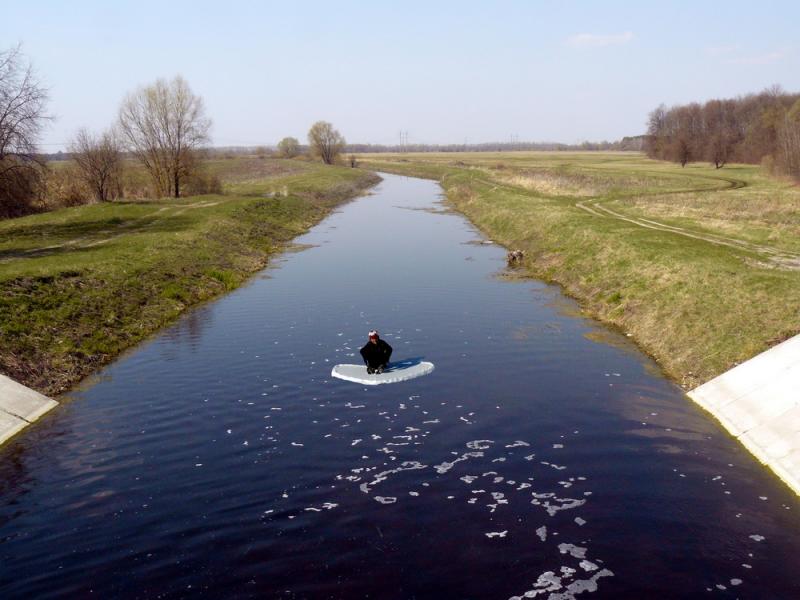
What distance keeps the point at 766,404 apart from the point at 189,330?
2670cm

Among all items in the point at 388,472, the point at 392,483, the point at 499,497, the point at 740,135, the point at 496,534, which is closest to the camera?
the point at 496,534

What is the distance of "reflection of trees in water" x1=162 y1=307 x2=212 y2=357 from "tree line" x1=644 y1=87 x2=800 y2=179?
76.5 meters

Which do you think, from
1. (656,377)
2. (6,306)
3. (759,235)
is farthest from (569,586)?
(759,235)

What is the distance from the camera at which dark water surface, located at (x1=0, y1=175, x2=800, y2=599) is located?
1322 cm

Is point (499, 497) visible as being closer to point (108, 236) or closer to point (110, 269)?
point (110, 269)

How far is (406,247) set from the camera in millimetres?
57531

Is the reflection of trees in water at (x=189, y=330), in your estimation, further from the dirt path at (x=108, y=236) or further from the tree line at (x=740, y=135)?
the tree line at (x=740, y=135)

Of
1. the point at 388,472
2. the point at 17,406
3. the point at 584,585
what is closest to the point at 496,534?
the point at 584,585

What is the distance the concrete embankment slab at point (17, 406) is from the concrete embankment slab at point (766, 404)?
2384 centimetres

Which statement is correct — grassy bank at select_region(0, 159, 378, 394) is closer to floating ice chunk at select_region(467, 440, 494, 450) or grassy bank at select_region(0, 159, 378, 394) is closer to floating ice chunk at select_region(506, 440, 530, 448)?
floating ice chunk at select_region(467, 440, 494, 450)

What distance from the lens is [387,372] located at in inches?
974

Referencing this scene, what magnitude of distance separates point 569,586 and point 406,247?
46.1 metres

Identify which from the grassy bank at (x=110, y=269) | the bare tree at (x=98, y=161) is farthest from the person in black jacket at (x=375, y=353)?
the bare tree at (x=98, y=161)

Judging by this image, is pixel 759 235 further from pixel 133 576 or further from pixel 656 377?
pixel 133 576
